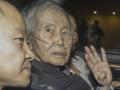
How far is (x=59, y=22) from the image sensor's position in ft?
4.76

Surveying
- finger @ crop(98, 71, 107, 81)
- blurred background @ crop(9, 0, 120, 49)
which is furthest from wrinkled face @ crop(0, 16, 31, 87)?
blurred background @ crop(9, 0, 120, 49)

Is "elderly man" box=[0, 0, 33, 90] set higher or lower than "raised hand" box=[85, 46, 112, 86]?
higher

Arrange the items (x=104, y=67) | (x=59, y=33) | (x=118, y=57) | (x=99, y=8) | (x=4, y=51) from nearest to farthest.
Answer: (x=4, y=51)
(x=59, y=33)
(x=104, y=67)
(x=118, y=57)
(x=99, y=8)

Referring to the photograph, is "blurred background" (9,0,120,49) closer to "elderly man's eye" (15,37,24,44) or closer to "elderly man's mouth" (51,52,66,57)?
"elderly man's mouth" (51,52,66,57)

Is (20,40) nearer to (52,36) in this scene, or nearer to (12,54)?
(12,54)

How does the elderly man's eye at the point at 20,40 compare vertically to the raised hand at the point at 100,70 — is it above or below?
above

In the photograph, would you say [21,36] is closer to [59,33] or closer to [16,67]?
[16,67]

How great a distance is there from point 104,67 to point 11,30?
69 centimetres

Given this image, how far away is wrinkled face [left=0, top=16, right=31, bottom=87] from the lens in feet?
3.29

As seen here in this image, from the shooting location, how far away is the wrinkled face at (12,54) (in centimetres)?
100

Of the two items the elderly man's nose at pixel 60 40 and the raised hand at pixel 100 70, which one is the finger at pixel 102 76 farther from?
the elderly man's nose at pixel 60 40

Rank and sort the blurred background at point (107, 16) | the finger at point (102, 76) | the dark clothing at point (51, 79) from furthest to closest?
the blurred background at point (107, 16)
the finger at point (102, 76)
the dark clothing at point (51, 79)

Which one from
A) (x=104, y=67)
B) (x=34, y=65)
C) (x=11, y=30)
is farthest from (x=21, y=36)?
(x=104, y=67)

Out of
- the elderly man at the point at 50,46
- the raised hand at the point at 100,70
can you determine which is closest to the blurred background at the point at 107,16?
the raised hand at the point at 100,70
